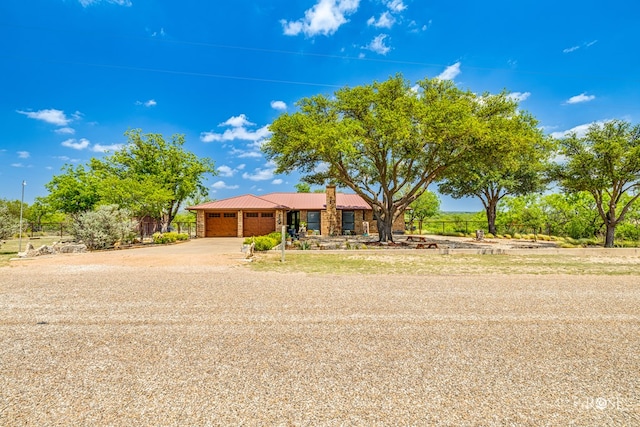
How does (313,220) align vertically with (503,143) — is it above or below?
below

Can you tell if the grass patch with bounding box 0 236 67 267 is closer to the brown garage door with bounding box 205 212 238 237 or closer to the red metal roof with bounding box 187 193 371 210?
the red metal roof with bounding box 187 193 371 210

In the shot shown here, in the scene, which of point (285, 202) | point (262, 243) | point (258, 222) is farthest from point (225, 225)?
point (262, 243)

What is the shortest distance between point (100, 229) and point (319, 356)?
17703mm

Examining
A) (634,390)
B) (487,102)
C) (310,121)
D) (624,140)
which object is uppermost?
(487,102)

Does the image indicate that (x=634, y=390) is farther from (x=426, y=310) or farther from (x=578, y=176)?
(x=578, y=176)

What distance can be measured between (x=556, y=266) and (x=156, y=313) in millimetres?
12975

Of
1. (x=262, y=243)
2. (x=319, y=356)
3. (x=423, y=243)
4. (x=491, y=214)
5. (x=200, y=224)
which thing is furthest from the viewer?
(x=491, y=214)

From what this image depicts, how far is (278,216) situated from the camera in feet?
87.4

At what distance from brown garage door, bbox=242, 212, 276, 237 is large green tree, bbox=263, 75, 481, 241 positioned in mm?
6641

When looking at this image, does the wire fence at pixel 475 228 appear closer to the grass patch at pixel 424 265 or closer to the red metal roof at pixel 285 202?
the red metal roof at pixel 285 202

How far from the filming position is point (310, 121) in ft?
60.6

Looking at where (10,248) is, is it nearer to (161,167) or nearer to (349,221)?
(161,167)

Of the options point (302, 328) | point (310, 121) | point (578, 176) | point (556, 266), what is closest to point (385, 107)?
point (310, 121)

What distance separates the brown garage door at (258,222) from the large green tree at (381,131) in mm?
6641
